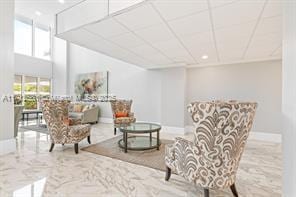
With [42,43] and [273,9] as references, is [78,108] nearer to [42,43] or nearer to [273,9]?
[42,43]

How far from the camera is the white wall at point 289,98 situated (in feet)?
4.23

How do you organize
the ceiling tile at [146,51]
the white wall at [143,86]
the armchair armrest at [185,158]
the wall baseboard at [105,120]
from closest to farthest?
1. the armchair armrest at [185,158]
2. the ceiling tile at [146,51]
3. the white wall at [143,86]
4. the wall baseboard at [105,120]

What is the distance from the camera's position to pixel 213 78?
5.45m

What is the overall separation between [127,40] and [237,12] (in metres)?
1.89

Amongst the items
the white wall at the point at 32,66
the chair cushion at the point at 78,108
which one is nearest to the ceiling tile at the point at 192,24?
the chair cushion at the point at 78,108

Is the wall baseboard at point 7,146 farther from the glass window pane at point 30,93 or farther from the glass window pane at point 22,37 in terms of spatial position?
the glass window pane at point 22,37

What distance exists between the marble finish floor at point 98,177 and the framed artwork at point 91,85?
447cm

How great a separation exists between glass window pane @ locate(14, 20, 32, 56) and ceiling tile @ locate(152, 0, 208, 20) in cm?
857

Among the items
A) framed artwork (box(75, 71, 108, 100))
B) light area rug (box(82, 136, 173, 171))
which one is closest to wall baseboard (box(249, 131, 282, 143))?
light area rug (box(82, 136, 173, 171))

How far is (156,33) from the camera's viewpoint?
2934 millimetres

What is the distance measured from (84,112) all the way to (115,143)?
123 inches

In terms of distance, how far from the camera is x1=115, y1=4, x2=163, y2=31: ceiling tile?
7.29ft

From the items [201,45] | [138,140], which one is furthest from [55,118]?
[201,45]

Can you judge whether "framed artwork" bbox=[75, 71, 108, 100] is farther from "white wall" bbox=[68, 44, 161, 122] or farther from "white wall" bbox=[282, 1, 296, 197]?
"white wall" bbox=[282, 1, 296, 197]
